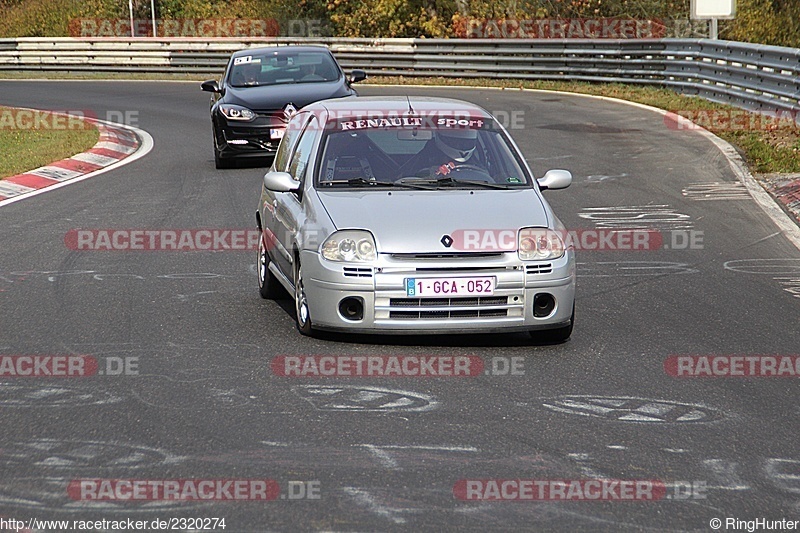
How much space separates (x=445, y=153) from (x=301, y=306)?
60.7 inches

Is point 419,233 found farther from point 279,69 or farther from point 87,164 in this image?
point 279,69

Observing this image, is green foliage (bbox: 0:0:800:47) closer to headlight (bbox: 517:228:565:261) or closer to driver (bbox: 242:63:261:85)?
driver (bbox: 242:63:261:85)

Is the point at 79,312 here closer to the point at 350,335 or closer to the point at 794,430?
the point at 350,335

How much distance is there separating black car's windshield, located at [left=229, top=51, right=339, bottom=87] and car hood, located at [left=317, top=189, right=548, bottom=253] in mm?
10554

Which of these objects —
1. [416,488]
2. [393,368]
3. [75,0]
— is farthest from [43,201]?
[75,0]

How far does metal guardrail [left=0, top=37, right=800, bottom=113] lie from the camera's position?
20.6 m

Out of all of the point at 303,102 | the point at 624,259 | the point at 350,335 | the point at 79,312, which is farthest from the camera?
the point at 303,102

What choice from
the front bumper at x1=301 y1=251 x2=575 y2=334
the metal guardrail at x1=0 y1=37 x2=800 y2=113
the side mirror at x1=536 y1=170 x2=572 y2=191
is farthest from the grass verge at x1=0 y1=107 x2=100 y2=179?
the metal guardrail at x1=0 y1=37 x2=800 y2=113

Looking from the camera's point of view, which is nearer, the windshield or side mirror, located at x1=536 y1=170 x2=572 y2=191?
the windshield

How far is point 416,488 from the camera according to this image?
17.2 feet

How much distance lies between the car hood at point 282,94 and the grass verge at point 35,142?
2.68 meters

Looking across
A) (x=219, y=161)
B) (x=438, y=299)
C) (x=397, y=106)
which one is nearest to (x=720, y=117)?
(x=219, y=161)

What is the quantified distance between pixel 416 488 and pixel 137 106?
76.2 feet

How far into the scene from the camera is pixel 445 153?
345 inches
